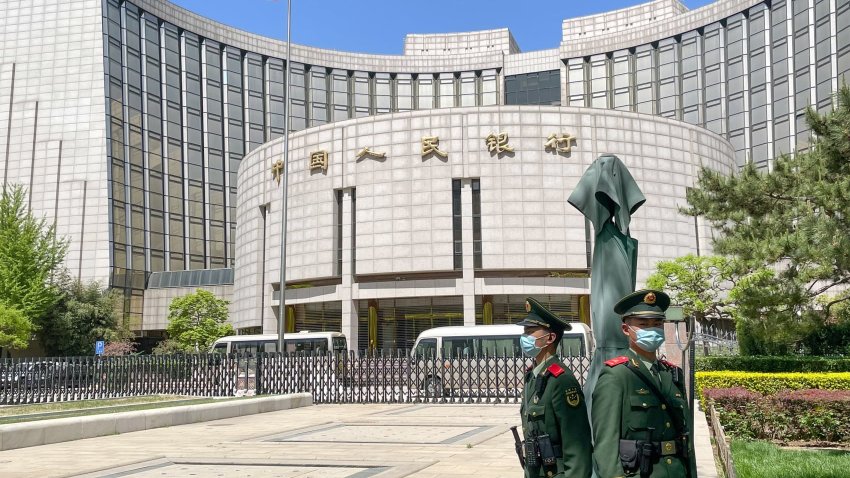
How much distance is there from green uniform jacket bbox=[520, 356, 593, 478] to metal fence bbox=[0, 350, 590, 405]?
1685cm

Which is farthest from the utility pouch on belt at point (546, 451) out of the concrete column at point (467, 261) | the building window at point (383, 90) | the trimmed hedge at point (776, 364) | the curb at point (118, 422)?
the building window at point (383, 90)

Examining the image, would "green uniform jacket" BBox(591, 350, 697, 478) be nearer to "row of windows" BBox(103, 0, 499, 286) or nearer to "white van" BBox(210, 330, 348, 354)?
"white van" BBox(210, 330, 348, 354)

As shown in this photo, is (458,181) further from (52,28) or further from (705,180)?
(52,28)

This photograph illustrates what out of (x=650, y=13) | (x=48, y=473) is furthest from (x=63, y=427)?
(x=650, y=13)

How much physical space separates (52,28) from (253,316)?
3018 cm

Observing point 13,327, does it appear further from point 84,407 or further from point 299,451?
point 299,451

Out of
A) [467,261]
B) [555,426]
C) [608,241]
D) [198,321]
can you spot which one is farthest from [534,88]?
[555,426]

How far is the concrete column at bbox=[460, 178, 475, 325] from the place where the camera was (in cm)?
4250

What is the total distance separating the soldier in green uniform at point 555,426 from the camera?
482 centimetres

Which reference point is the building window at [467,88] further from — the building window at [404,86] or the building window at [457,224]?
the building window at [457,224]

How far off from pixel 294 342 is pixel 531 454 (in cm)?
3077

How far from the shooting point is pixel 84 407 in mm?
19438

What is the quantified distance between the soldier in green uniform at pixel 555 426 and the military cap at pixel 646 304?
24.5 inches

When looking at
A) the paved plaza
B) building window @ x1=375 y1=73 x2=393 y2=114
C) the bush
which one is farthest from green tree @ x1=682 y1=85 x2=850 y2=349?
building window @ x1=375 y1=73 x2=393 y2=114
